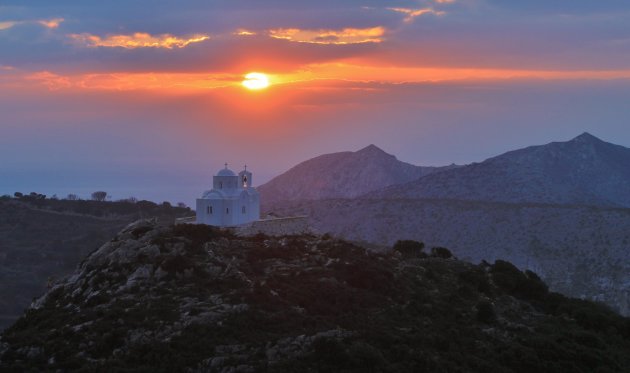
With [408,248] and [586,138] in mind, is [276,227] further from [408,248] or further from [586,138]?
[586,138]

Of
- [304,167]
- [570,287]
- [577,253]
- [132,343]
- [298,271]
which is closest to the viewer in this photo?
[132,343]

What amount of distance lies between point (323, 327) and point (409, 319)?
5.35 m

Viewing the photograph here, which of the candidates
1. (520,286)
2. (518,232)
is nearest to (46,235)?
(518,232)

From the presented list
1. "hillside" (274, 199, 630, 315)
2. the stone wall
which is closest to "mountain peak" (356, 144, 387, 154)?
"hillside" (274, 199, 630, 315)

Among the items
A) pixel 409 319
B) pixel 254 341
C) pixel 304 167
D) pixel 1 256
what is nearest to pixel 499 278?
pixel 409 319

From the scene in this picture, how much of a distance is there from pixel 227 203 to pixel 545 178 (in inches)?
2496

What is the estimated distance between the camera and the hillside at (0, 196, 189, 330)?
8281 cm

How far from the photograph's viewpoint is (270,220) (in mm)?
60500

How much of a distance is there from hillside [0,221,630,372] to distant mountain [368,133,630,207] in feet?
196

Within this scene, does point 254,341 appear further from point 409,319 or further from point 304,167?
point 304,167

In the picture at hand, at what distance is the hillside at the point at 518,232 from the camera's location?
73.3m

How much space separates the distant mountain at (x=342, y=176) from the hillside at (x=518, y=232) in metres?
34.9

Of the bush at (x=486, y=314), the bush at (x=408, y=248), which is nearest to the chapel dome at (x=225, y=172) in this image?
the bush at (x=408, y=248)

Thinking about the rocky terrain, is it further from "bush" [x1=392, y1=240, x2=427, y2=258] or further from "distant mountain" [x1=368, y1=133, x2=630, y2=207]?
"bush" [x1=392, y1=240, x2=427, y2=258]
